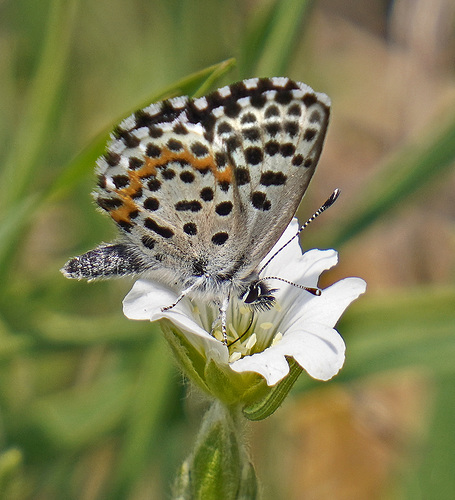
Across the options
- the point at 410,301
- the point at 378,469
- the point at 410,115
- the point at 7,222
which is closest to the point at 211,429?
the point at 7,222

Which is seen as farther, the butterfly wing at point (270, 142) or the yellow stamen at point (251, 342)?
the yellow stamen at point (251, 342)

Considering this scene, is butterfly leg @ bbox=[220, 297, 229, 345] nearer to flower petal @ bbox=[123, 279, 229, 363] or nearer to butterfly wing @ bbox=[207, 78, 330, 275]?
flower petal @ bbox=[123, 279, 229, 363]

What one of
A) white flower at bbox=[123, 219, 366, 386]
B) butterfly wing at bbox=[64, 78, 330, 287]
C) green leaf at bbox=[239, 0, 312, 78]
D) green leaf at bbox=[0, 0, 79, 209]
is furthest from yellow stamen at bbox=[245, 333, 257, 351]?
green leaf at bbox=[0, 0, 79, 209]

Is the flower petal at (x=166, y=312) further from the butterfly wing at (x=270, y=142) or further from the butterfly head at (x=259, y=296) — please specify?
the butterfly wing at (x=270, y=142)

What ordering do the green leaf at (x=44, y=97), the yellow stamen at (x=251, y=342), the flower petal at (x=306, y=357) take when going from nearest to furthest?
the flower petal at (x=306, y=357) < the yellow stamen at (x=251, y=342) < the green leaf at (x=44, y=97)

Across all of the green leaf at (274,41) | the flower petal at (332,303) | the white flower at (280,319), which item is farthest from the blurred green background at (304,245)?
the flower petal at (332,303)

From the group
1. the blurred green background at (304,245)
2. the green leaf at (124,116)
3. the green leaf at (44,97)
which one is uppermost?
the green leaf at (44,97)
